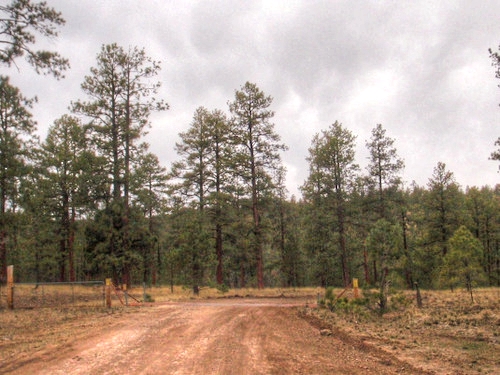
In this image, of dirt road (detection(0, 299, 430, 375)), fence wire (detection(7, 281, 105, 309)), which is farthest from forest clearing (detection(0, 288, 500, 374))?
fence wire (detection(7, 281, 105, 309))

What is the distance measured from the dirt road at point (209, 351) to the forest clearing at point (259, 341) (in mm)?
20

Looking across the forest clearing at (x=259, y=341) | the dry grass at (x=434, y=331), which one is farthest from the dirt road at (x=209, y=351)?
the dry grass at (x=434, y=331)

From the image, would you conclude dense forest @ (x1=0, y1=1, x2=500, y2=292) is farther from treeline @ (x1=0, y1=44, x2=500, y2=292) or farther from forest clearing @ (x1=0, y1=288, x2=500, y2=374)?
forest clearing @ (x1=0, y1=288, x2=500, y2=374)

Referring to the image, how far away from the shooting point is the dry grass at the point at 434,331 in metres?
7.49

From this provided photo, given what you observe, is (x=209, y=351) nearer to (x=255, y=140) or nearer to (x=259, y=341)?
(x=259, y=341)

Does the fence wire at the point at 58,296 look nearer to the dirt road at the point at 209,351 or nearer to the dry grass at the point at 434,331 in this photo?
the dirt road at the point at 209,351

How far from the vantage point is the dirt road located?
7230 millimetres

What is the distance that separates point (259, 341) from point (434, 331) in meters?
5.10

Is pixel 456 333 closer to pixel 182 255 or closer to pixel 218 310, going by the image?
pixel 218 310

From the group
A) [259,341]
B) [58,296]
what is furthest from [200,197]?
[259,341]

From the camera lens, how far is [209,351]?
855 centimetres

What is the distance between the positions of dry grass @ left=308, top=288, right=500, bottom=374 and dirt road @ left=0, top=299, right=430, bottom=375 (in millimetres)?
643

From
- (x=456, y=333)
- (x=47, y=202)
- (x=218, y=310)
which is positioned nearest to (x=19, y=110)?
(x=47, y=202)

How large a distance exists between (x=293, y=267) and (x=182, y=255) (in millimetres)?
21372
